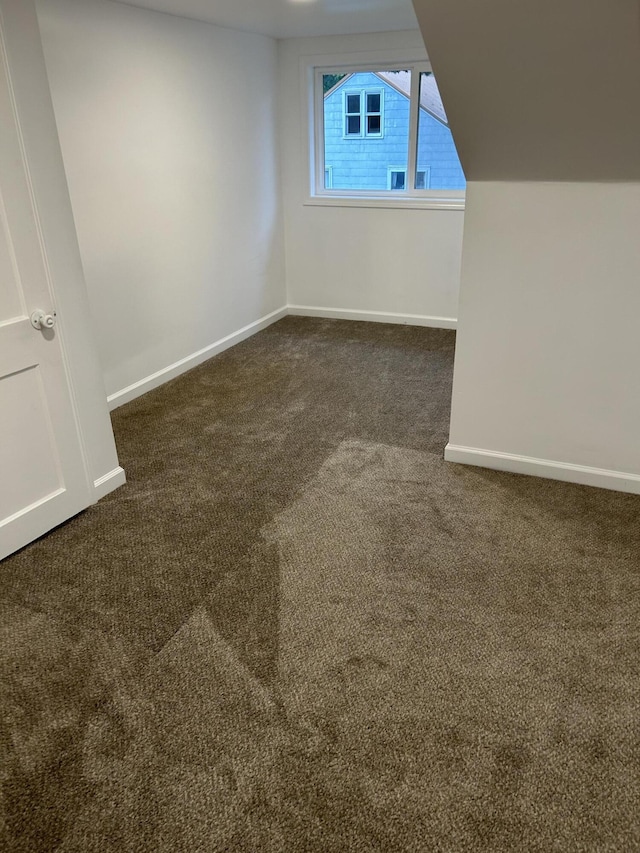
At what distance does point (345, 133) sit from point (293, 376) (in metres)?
2.21

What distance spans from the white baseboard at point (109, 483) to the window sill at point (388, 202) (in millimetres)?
3125

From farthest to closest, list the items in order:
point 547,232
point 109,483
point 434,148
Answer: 1. point 434,148
2. point 109,483
3. point 547,232

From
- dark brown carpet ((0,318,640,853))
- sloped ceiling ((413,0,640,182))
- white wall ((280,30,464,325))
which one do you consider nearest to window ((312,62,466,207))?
white wall ((280,30,464,325))

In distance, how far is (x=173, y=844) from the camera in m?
1.42

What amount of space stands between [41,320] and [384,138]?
3503 millimetres

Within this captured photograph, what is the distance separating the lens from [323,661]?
1.91 metres

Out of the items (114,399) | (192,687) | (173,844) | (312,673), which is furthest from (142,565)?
(114,399)

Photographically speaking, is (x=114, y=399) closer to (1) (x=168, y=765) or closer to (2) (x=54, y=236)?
(2) (x=54, y=236)

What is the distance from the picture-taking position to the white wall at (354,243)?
474 cm

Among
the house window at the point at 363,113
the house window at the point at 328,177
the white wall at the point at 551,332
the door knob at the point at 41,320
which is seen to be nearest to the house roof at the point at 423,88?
the house window at the point at 363,113

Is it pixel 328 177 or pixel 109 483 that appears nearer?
pixel 109 483

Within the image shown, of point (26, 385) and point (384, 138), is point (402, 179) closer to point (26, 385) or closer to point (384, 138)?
point (384, 138)

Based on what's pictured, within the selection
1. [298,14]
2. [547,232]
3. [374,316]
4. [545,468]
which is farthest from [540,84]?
[374,316]

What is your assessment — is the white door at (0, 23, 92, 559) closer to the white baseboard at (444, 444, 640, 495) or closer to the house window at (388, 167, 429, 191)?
the white baseboard at (444, 444, 640, 495)
